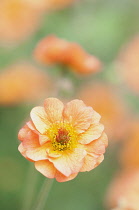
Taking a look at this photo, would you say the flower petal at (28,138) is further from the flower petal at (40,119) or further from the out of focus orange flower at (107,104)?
the out of focus orange flower at (107,104)

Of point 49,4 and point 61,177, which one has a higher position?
point 49,4

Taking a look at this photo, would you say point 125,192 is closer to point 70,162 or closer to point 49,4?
point 70,162

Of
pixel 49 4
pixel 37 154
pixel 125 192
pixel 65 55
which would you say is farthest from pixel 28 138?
pixel 49 4

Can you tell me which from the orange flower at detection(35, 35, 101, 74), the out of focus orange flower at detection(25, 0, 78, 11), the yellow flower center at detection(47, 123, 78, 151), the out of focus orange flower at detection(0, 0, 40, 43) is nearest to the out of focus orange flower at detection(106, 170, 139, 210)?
the yellow flower center at detection(47, 123, 78, 151)

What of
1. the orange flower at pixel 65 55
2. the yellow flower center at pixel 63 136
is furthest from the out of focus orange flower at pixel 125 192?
the orange flower at pixel 65 55

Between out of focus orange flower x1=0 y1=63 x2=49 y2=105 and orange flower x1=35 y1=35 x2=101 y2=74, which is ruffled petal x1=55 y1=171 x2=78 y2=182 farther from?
out of focus orange flower x1=0 y1=63 x2=49 y2=105

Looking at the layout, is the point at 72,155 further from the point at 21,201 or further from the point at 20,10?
the point at 20,10

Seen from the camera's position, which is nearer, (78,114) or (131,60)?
(78,114)

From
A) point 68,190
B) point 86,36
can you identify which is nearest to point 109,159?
point 68,190
